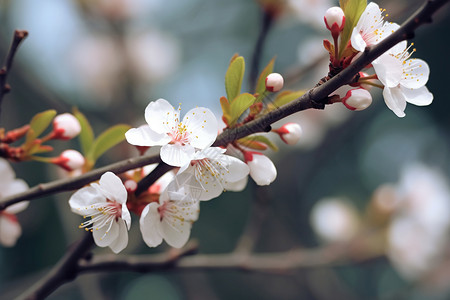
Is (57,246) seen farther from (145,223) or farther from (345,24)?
(345,24)

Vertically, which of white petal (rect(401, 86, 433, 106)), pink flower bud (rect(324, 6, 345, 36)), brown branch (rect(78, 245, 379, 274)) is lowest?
brown branch (rect(78, 245, 379, 274))

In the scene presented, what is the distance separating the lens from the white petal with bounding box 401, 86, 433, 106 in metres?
0.89

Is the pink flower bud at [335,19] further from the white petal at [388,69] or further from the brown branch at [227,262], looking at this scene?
the brown branch at [227,262]

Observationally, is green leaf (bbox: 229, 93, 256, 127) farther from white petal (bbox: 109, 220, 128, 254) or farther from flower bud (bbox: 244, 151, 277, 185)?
white petal (bbox: 109, 220, 128, 254)

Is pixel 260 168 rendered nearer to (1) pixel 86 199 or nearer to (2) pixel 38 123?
(1) pixel 86 199

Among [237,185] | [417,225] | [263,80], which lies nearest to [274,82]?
[263,80]

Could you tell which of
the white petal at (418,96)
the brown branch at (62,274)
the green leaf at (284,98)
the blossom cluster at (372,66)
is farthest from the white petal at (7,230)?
the white petal at (418,96)

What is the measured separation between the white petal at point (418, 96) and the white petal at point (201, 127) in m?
0.39

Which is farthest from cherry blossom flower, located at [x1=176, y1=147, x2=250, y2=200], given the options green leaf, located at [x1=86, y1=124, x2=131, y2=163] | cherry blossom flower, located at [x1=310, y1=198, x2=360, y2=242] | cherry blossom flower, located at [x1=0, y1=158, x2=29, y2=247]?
cherry blossom flower, located at [x1=310, y1=198, x2=360, y2=242]

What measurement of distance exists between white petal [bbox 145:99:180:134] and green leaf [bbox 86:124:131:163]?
15cm

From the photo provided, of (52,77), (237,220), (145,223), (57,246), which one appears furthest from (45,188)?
(237,220)

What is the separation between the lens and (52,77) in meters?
3.74

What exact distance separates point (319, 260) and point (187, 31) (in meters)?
3.69

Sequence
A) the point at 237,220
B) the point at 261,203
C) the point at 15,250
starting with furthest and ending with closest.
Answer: the point at 237,220, the point at 15,250, the point at 261,203
